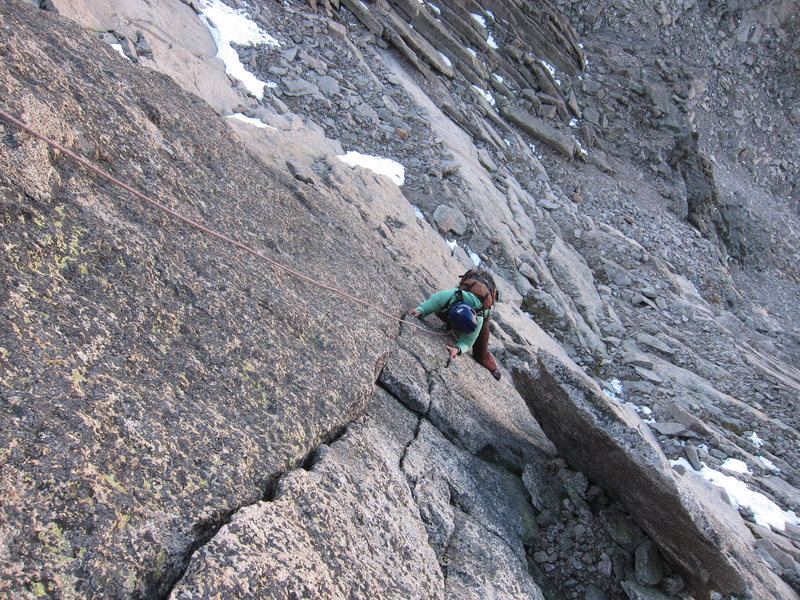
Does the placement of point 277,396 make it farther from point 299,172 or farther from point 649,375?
point 649,375

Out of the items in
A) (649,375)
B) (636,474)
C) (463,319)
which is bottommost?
(649,375)

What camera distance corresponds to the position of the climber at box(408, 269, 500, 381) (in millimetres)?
6930

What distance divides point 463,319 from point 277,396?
3.48 meters

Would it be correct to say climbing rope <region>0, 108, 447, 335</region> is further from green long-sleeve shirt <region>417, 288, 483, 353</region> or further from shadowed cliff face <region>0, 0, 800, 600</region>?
green long-sleeve shirt <region>417, 288, 483, 353</region>

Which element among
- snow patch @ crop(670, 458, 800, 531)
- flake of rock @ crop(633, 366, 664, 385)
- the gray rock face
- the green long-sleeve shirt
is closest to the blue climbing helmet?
the green long-sleeve shirt

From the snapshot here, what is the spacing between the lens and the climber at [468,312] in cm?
693

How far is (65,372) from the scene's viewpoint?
2887 millimetres

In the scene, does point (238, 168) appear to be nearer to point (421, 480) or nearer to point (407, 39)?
point (421, 480)

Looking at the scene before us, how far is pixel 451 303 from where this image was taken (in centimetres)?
726

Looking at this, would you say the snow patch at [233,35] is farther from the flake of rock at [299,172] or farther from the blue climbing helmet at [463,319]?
the blue climbing helmet at [463,319]

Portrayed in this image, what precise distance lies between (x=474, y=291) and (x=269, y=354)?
3975 millimetres

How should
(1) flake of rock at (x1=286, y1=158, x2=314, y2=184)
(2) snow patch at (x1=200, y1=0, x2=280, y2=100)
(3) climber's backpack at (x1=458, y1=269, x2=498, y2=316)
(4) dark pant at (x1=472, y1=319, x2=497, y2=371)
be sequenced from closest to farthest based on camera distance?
(3) climber's backpack at (x1=458, y1=269, x2=498, y2=316) < (4) dark pant at (x1=472, y1=319, x2=497, y2=371) < (1) flake of rock at (x1=286, y1=158, x2=314, y2=184) < (2) snow patch at (x1=200, y1=0, x2=280, y2=100)

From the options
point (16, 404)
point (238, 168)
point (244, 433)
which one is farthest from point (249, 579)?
point (238, 168)

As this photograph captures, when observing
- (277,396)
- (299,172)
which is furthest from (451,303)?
(277,396)
